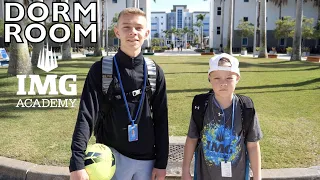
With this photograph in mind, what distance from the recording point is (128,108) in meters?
2.34

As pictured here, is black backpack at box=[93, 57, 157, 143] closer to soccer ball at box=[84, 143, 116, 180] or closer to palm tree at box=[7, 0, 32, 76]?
soccer ball at box=[84, 143, 116, 180]

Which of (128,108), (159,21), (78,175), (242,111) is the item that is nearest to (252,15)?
(242,111)

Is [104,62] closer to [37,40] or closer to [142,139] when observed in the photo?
[142,139]

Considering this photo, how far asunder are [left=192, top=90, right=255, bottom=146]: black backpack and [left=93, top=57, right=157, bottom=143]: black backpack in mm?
359

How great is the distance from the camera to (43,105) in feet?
26.2

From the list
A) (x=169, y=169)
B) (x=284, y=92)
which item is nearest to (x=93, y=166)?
Answer: (x=169, y=169)

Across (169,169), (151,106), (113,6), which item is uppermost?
(113,6)

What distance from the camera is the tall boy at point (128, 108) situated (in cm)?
231

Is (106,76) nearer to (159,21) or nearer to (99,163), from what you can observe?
(99,163)

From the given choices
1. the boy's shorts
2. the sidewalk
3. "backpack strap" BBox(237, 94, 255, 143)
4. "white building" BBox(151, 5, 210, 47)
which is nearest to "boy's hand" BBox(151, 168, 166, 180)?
the boy's shorts

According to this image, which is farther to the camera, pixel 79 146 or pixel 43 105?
pixel 43 105

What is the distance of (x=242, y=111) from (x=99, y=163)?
3.61 ft

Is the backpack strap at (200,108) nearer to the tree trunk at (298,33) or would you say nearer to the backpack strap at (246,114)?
the backpack strap at (246,114)

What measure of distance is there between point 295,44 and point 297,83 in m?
14.6
